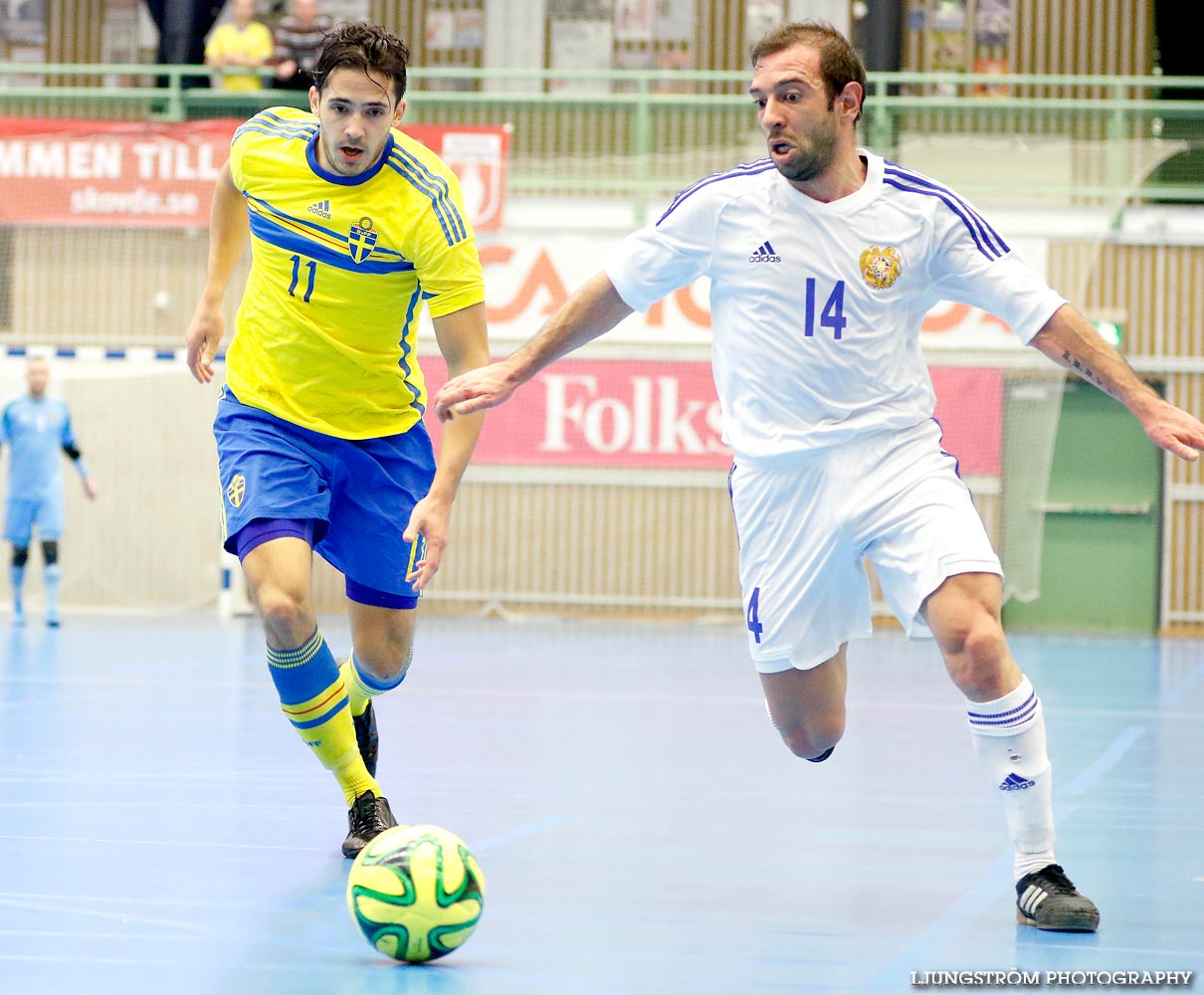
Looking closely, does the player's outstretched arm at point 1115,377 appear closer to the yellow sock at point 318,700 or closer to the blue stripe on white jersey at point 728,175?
the blue stripe on white jersey at point 728,175

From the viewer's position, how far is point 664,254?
4.59 meters

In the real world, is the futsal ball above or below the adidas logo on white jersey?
below

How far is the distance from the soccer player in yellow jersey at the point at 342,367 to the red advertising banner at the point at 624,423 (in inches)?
473

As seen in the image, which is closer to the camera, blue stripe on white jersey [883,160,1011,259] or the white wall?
blue stripe on white jersey [883,160,1011,259]

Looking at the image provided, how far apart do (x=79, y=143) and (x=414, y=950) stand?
1530 centimetres

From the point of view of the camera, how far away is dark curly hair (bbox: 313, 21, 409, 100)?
4.82m

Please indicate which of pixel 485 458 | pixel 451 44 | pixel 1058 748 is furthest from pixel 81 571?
pixel 1058 748

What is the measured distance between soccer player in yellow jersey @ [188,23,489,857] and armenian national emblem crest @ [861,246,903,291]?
3.80 feet

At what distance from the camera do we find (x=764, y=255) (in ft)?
15.1

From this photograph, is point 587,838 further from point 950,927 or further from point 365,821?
point 950,927

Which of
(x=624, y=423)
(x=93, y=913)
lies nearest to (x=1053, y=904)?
(x=93, y=913)

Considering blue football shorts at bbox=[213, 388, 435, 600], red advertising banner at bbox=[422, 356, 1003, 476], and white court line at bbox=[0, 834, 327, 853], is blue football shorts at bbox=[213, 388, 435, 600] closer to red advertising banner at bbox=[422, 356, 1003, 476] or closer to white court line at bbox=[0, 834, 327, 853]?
white court line at bbox=[0, 834, 327, 853]

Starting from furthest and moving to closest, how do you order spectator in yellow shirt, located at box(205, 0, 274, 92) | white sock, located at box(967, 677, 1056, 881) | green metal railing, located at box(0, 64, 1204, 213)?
1. spectator in yellow shirt, located at box(205, 0, 274, 92)
2. green metal railing, located at box(0, 64, 1204, 213)
3. white sock, located at box(967, 677, 1056, 881)

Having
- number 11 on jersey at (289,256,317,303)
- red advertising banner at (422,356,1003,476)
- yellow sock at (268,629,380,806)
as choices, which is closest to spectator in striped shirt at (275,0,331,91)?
red advertising banner at (422,356,1003,476)
